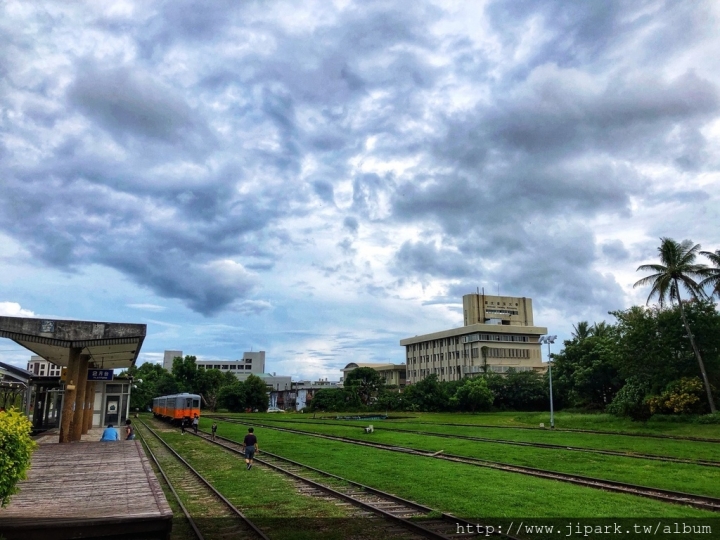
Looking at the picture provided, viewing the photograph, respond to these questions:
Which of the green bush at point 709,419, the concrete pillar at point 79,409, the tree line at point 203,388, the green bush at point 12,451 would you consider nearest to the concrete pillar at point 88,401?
the concrete pillar at point 79,409

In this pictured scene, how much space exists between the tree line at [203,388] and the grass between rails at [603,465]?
65893 mm

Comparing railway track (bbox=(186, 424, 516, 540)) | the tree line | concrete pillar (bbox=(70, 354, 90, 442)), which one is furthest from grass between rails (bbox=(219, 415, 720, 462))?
the tree line

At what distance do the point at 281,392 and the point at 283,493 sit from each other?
108m

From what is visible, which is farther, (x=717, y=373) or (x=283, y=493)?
(x=717, y=373)

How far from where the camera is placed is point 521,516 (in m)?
12.3

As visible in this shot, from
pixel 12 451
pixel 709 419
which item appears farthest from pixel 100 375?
pixel 709 419

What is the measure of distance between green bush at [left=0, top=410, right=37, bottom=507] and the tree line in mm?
85305

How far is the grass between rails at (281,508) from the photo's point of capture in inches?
A: 443

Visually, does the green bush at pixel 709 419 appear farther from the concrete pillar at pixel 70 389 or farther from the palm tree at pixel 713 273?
the concrete pillar at pixel 70 389

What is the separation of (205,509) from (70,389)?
12.8m

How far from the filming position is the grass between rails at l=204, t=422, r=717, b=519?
12.7m

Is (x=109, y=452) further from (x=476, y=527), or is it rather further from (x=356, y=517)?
(x=476, y=527)

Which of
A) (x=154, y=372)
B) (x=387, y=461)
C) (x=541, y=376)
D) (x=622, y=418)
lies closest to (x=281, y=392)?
(x=154, y=372)

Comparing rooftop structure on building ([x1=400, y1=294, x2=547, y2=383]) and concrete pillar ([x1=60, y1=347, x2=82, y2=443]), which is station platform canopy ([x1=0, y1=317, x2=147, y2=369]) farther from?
rooftop structure on building ([x1=400, y1=294, x2=547, y2=383])
